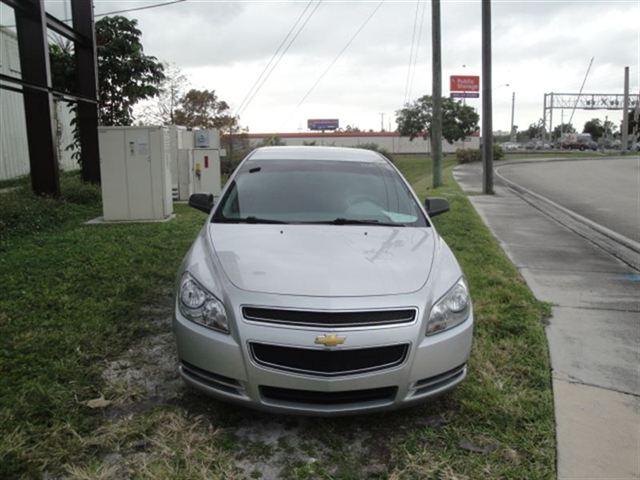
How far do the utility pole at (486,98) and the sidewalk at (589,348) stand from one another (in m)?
7.28

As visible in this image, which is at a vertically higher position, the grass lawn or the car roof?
the car roof

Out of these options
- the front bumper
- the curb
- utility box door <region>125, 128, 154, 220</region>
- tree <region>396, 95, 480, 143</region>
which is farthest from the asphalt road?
tree <region>396, 95, 480, 143</region>

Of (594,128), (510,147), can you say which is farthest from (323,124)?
(594,128)

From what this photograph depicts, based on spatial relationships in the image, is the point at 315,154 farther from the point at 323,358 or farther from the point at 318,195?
the point at 323,358

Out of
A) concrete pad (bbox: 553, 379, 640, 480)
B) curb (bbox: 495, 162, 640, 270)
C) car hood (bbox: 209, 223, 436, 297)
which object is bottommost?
concrete pad (bbox: 553, 379, 640, 480)

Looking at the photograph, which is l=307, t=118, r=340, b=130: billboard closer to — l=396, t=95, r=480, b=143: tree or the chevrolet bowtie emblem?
l=396, t=95, r=480, b=143: tree

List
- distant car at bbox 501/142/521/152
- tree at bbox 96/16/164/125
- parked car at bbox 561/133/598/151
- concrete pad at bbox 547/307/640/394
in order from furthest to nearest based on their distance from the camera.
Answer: parked car at bbox 561/133/598/151, distant car at bbox 501/142/521/152, tree at bbox 96/16/164/125, concrete pad at bbox 547/307/640/394

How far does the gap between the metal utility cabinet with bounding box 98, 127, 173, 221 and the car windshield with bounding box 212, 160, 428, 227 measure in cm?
548

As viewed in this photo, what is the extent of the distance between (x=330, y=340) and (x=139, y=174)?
7.95 meters

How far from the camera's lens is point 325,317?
114 inches

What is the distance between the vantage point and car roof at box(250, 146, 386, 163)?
5.04 metres

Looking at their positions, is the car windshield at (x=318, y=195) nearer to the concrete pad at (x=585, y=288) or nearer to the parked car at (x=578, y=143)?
the concrete pad at (x=585, y=288)

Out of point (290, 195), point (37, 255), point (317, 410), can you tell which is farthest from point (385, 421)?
point (37, 255)

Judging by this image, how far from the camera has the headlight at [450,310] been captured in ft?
10.2
